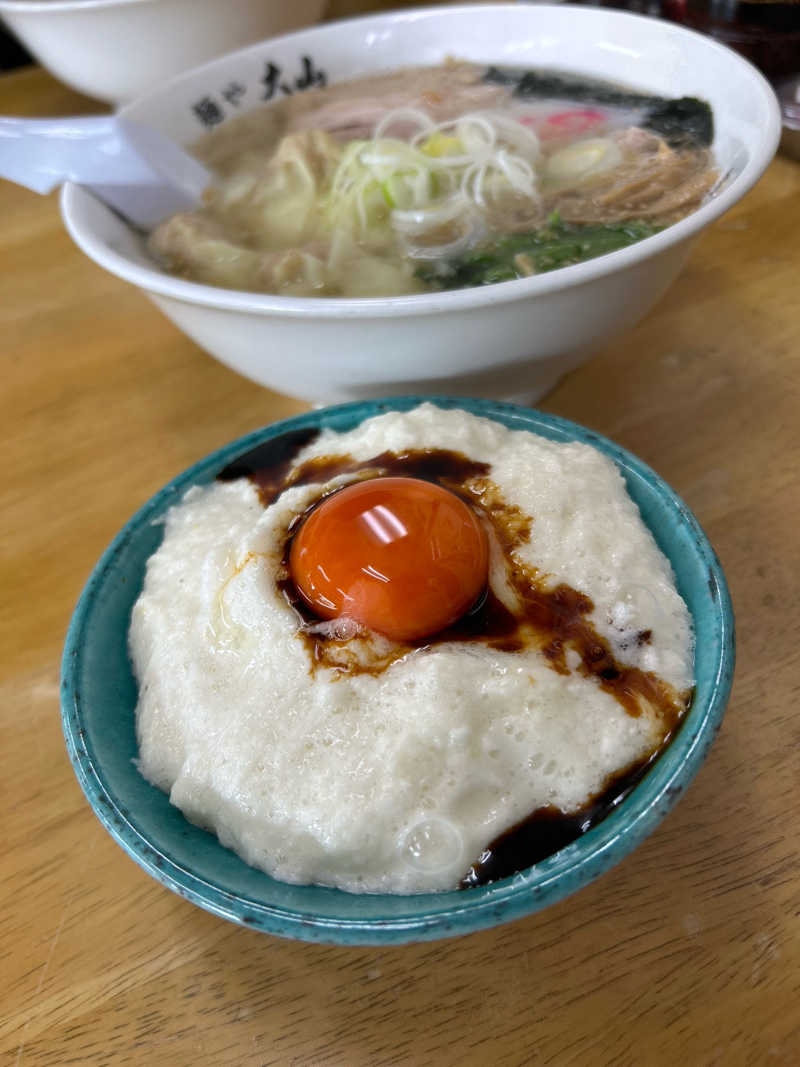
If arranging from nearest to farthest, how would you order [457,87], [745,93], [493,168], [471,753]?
[471,753] → [745,93] → [493,168] → [457,87]

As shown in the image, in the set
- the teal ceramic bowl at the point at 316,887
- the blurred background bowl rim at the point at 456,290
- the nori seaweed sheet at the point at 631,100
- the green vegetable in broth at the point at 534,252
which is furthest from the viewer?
the nori seaweed sheet at the point at 631,100

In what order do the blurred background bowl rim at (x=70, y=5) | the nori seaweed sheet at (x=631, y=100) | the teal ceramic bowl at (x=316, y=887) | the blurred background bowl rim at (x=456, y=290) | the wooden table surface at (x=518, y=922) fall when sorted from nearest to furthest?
the teal ceramic bowl at (x=316, y=887), the wooden table surface at (x=518, y=922), the blurred background bowl rim at (x=456, y=290), the nori seaweed sheet at (x=631, y=100), the blurred background bowl rim at (x=70, y=5)

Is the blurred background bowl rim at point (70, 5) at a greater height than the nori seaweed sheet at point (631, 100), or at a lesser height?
greater

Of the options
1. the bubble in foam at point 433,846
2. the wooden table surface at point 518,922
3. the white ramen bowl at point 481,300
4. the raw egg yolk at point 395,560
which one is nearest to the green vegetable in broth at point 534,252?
the white ramen bowl at point 481,300

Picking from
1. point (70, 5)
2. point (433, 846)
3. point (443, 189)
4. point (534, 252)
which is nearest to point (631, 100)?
point (443, 189)

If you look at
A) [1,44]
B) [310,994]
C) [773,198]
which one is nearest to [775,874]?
[310,994]

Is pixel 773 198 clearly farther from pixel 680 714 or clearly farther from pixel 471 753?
pixel 471 753

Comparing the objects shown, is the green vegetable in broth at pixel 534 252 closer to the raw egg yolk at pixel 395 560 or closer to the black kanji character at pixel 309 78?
the raw egg yolk at pixel 395 560

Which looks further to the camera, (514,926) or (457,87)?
(457,87)
